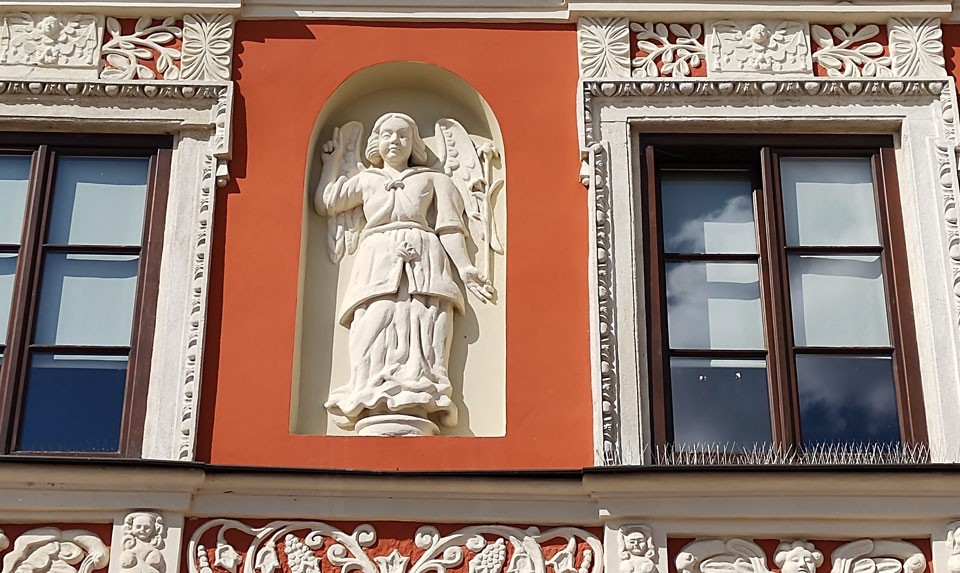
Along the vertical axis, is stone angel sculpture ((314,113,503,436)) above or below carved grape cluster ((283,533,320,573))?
above

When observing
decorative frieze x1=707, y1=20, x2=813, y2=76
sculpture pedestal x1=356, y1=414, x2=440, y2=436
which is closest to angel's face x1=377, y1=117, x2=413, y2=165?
sculpture pedestal x1=356, y1=414, x2=440, y2=436

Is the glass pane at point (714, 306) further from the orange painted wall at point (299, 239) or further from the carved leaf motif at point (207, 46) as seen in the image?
the carved leaf motif at point (207, 46)

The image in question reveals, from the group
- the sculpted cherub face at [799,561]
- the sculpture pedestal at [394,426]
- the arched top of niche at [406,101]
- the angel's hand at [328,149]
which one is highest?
the arched top of niche at [406,101]

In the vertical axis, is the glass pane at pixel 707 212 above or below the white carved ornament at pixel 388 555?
above

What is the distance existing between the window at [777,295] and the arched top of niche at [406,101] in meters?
0.93

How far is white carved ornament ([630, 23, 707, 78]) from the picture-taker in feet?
28.7

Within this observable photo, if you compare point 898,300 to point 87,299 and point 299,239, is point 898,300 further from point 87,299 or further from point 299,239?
point 87,299

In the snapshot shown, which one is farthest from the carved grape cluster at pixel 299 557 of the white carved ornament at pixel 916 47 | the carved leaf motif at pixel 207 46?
the white carved ornament at pixel 916 47

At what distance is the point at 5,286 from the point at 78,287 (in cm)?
35

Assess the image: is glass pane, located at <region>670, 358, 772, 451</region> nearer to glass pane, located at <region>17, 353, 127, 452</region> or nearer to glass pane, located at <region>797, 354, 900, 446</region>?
glass pane, located at <region>797, 354, 900, 446</region>

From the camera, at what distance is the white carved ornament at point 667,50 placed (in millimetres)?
8758

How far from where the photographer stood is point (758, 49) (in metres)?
8.81

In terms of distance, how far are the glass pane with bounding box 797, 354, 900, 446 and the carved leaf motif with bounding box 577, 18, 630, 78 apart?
1.77 meters

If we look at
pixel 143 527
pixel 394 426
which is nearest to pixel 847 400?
pixel 394 426
